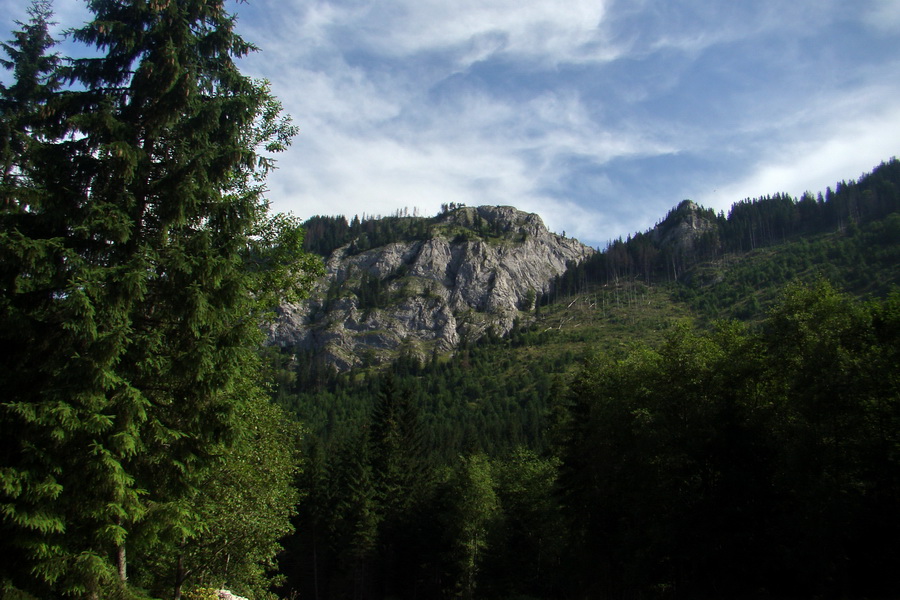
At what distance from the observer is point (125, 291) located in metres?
10.3

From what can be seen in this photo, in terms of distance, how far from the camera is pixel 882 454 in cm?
1889

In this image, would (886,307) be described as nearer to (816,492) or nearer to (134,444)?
(816,492)

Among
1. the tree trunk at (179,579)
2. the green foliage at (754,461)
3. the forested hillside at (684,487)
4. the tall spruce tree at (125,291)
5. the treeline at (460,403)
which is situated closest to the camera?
the tall spruce tree at (125,291)

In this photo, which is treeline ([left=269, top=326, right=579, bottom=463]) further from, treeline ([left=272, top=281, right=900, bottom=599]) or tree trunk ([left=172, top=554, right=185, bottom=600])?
tree trunk ([left=172, top=554, right=185, bottom=600])

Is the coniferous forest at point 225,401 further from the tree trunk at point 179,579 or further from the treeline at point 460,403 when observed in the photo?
the treeline at point 460,403

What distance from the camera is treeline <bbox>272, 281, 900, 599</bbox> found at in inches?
771

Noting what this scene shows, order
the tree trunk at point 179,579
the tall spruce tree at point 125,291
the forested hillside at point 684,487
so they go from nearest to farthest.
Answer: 1. the tall spruce tree at point 125,291
2. the tree trunk at point 179,579
3. the forested hillside at point 684,487

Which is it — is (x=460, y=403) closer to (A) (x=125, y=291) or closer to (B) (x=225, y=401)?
(B) (x=225, y=401)

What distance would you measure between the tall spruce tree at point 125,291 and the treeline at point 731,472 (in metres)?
20.9

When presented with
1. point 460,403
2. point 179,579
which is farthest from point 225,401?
point 460,403

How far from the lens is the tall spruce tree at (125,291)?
32.1 ft

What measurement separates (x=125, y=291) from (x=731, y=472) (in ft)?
77.6

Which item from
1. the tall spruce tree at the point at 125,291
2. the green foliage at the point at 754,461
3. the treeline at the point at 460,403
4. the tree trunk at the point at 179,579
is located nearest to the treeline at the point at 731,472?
the green foliage at the point at 754,461

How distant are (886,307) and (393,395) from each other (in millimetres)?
46720
